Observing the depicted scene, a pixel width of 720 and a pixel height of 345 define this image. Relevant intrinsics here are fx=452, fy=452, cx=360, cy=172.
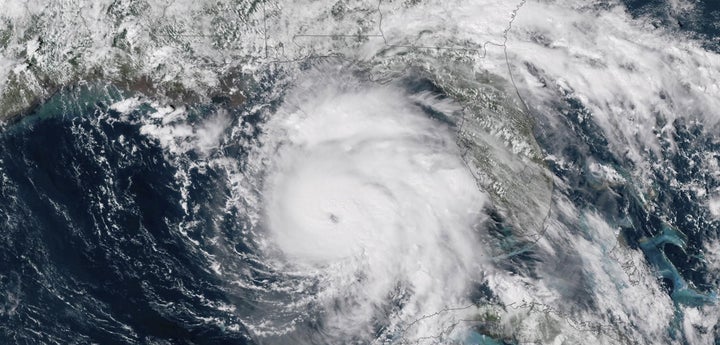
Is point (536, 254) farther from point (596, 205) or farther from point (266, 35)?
point (266, 35)

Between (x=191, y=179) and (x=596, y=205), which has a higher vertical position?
(x=191, y=179)

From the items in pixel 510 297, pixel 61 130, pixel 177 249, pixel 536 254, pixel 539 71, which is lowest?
pixel 510 297

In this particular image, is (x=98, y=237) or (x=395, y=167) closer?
(x=395, y=167)

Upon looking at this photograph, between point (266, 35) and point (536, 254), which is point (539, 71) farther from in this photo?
point (266, 35)

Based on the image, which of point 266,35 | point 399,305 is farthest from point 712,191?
point 266,35

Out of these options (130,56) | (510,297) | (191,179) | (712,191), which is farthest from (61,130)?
(712,191)

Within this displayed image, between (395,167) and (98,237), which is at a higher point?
(98,237)

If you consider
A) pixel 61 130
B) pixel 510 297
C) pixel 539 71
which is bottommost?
pixel 510 297

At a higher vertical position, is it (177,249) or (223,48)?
(223,48)
